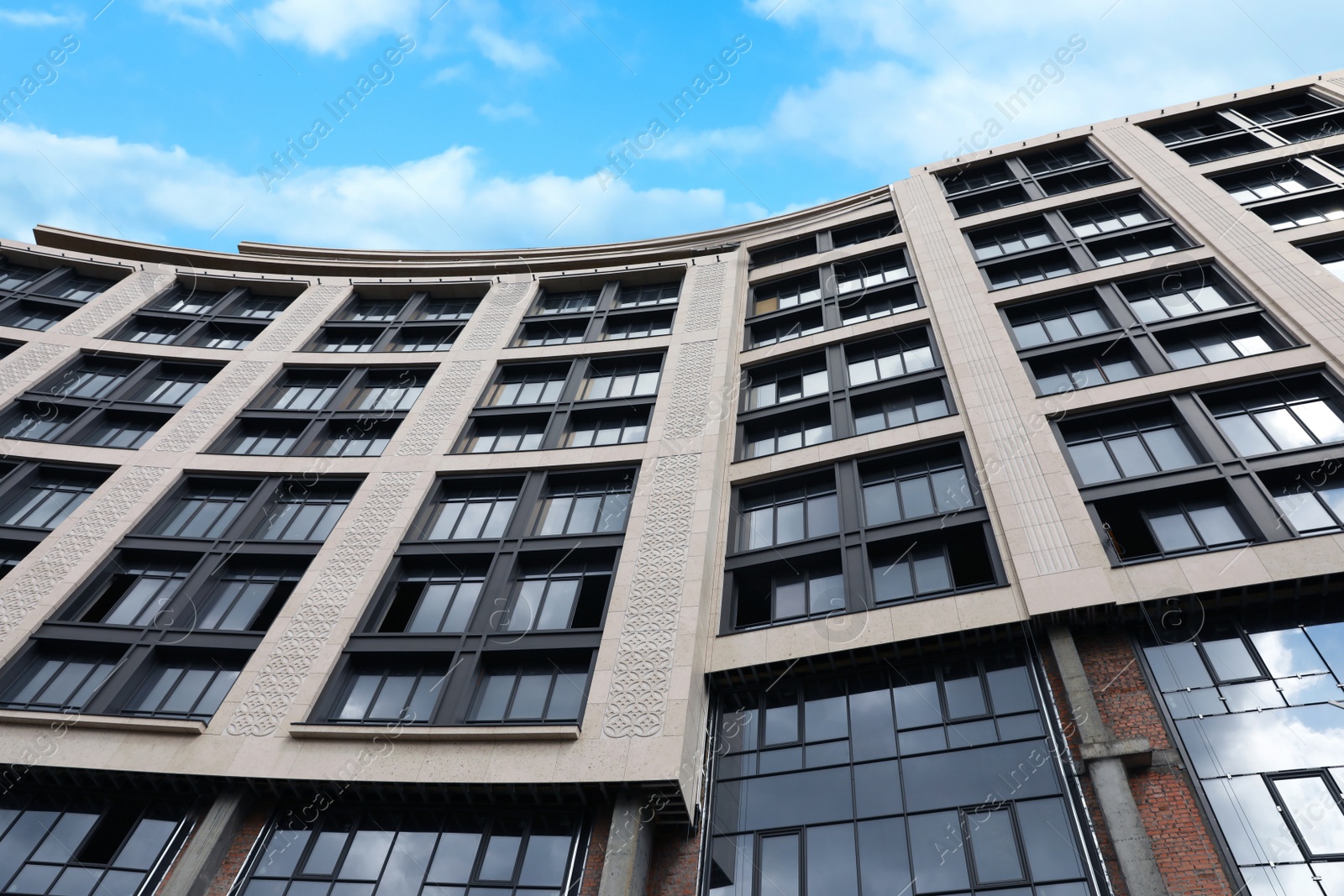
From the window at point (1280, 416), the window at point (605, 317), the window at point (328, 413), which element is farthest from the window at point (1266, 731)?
the window at point (328, 413)

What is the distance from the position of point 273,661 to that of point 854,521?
633 inches

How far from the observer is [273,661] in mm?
20547

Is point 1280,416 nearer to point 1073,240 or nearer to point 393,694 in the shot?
point 1073,240

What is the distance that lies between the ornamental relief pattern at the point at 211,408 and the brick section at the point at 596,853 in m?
21.6

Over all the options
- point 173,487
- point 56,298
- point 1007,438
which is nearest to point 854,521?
point 1007,438

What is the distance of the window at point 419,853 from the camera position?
1662 cm

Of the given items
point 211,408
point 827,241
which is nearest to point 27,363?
point 211,408

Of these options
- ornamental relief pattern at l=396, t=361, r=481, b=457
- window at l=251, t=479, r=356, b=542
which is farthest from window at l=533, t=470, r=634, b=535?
window at l=251, t=479, r=356, b=542

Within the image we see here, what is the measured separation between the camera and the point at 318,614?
21891 millimetres

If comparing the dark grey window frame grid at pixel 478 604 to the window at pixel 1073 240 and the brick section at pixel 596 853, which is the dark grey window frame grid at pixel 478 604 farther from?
the window at pixel 1073 240

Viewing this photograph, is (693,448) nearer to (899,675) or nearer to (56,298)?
(899,675)

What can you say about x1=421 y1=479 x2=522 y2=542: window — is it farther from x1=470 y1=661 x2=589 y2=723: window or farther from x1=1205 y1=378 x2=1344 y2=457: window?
x1=1205 y1=378 x2=1344 y2=457: window

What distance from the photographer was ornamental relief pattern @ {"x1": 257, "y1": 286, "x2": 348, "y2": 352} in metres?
35.4

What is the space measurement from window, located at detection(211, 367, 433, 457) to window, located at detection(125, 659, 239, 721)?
9371 millimetres
